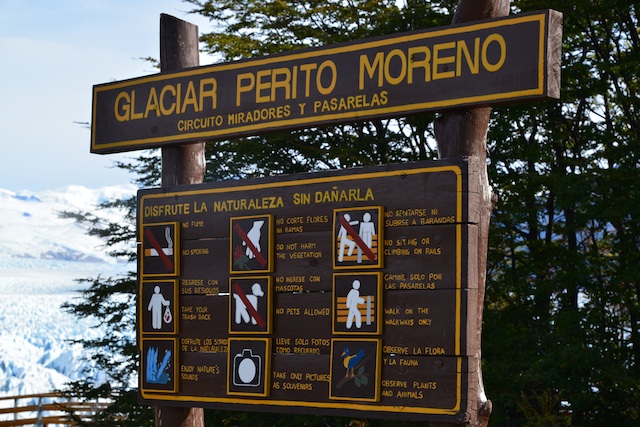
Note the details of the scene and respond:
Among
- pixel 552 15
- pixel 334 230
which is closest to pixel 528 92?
pixel 552 15

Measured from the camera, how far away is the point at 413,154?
20.5m

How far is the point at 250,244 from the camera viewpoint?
6973 millimetres

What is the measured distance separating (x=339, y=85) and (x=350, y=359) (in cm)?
194

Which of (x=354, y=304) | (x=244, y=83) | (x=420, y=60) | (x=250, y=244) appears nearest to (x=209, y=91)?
(x=244, y=83)

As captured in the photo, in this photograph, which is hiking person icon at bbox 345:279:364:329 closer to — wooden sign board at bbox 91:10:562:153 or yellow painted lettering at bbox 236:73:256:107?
wooden sign board at bbox 91:10:562:153

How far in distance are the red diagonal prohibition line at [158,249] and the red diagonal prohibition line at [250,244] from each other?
0.72 meters

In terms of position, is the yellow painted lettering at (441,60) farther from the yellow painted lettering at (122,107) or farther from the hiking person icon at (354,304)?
the yellow painted lettering at (122,107)

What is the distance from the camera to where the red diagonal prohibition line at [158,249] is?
24.4 ft

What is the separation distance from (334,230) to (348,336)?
73 cm

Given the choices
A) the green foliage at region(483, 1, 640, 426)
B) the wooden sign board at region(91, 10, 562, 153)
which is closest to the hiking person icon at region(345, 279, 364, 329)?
the wooden sign board at region(91, 10, 562, 153)

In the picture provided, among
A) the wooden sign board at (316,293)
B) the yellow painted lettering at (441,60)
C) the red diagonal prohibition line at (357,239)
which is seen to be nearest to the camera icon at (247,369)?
the wooden sign board at (316,293)

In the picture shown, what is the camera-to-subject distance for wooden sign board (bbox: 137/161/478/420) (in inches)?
240

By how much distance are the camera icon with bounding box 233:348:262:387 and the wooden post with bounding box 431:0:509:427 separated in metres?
1.36

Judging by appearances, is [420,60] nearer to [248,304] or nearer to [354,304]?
[354,304]
